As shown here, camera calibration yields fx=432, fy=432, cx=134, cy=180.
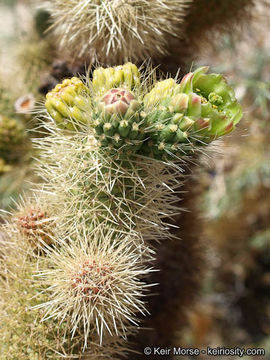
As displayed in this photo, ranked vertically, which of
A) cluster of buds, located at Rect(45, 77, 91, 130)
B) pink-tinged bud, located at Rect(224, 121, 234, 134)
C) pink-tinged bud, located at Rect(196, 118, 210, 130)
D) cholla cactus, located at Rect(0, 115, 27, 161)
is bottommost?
cholla cactus, located at Rect(0, 115, 27, 161)

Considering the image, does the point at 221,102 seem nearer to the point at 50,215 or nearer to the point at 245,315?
the point at 50,215

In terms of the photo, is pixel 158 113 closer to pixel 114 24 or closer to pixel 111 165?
pixel 111 165

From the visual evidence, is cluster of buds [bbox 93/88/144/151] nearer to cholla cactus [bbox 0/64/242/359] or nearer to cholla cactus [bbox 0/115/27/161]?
cholla cactus [bbox 0/64/242/359]

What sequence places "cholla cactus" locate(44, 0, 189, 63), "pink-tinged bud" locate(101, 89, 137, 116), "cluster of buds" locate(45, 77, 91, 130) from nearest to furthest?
"pink-tinged bud" locate(101, 89, 137, 116) → "cluster of buds" locate(45, 77, 91, 130) → "cholla cactus" locate(44, 0, 189, 63)

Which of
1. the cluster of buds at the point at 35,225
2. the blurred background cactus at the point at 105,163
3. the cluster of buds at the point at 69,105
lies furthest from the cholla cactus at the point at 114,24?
the cluster of buds at the point at 35,225

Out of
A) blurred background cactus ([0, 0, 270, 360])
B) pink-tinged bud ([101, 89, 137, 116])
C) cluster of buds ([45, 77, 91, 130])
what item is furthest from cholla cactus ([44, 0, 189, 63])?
pink-tinged bud ([101, 89, 137, 116])

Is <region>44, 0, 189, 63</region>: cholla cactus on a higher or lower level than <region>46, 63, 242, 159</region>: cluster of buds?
higher

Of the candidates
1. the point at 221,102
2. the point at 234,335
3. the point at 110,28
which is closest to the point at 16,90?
the point at 110,28
